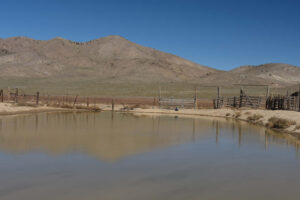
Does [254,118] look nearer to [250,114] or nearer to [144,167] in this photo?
[250,114]

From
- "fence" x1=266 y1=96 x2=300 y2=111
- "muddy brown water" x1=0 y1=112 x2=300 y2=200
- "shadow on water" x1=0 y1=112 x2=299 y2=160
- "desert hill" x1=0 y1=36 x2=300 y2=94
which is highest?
"desert hill" x1=0 y1=36 x2=300 y2=94

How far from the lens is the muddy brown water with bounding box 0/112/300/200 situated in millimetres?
6586

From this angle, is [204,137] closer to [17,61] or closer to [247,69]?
[17,61]

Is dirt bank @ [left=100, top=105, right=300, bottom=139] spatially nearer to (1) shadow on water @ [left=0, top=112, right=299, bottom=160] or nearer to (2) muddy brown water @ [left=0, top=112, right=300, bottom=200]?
(1) shadow on water @ [left=0, top=112, right=299, bottom=160]

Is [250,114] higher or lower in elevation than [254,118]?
higher

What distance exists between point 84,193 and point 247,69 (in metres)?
114

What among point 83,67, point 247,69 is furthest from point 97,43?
point 247,69

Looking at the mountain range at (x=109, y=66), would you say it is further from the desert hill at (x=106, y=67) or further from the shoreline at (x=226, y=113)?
the shoreline at (x=226, y=113)

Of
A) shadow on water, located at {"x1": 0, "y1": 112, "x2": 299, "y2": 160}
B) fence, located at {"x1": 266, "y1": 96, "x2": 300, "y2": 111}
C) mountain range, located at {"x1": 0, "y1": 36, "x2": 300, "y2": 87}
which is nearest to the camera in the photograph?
shadow on water, located at {"x1": 0, "y1": 112, "x2": 299, "y2": 160}

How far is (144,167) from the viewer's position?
8508 millimetres

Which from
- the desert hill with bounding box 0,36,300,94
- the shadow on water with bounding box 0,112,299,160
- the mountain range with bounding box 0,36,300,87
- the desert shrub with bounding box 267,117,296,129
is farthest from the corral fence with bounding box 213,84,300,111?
the mountain range with bounding box 0,36,300,87

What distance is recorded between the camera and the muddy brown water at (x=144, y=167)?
659 cm

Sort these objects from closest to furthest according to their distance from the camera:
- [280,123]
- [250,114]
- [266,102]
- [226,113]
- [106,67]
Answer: [280,123], [250,114], [226,113], [266,102], [106,67]

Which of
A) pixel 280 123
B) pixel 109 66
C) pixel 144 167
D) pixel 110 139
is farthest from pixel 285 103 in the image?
pixel 109 66
